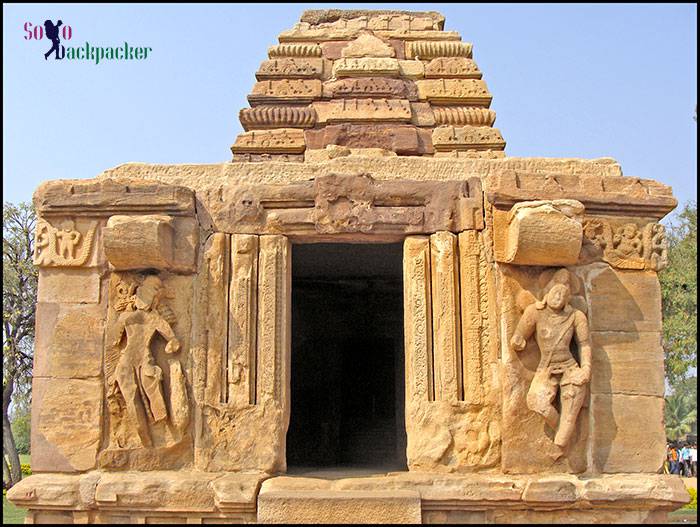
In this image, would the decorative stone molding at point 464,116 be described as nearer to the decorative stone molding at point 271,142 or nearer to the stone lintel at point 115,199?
the decorative stone molding at point 271,142

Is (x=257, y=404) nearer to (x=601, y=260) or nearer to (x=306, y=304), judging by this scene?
(x=601, y=260)

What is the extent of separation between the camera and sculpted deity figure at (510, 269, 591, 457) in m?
5.53

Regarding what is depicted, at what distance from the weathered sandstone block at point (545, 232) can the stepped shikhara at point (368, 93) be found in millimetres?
1734

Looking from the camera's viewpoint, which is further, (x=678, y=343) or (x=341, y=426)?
(x=678, y=343)

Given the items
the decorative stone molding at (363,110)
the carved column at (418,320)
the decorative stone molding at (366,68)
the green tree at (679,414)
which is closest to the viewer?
the carved column at (418,320)

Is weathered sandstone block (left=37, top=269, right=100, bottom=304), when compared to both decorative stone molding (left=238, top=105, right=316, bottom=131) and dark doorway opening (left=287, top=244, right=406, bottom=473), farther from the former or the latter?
dark doorway opening (left=287, top=244, right=406, bottom=473)

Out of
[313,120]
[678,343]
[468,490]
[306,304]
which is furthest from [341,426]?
[678,343]

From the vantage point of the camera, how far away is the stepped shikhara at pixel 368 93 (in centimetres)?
738

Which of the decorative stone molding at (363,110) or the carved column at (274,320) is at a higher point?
the decorative stone molding at (363,110)

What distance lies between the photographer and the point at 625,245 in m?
5.91

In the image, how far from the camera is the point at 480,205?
585cm

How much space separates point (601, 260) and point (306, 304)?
4754 mm

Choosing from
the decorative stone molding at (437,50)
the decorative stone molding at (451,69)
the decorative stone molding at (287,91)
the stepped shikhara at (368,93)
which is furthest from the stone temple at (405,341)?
the decorative stone molding at (437,50)

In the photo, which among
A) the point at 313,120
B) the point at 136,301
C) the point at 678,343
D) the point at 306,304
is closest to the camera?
the point at 136,301
